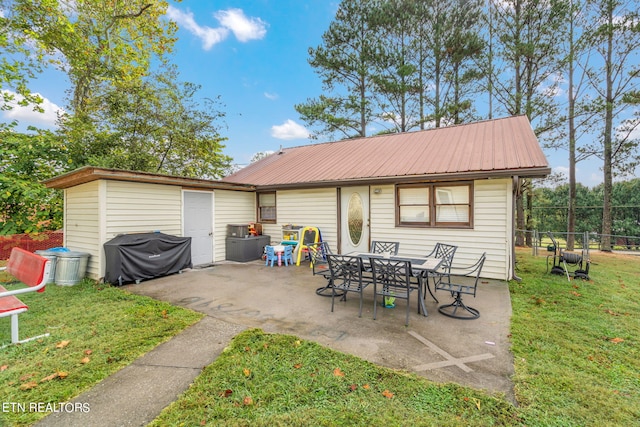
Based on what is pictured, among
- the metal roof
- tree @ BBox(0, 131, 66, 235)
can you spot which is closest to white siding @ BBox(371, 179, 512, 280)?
the metal roof

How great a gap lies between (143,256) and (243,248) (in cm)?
281

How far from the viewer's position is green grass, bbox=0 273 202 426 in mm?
2500

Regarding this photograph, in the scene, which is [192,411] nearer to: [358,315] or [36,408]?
[36,408]

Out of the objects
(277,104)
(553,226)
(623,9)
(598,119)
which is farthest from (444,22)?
(553,226)

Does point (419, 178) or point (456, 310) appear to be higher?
point (419, 178)

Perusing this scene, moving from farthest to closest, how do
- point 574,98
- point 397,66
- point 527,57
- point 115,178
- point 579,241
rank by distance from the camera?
point 397,66 → point 579,241 → point 527,57 → point 574,98 → point 115,178

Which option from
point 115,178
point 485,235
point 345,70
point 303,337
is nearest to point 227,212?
point 115,178

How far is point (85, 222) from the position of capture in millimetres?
6578

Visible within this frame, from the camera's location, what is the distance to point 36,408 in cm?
227

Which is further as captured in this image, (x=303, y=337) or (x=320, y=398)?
(x=303, y=337)

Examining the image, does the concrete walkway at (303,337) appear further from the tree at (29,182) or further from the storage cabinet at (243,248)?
the tree at (29,182)

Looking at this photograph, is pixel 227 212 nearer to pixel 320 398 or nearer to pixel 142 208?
pixel 142 208

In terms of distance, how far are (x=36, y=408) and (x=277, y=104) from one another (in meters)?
17.7

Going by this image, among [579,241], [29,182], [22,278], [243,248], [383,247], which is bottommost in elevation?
[579,241]
